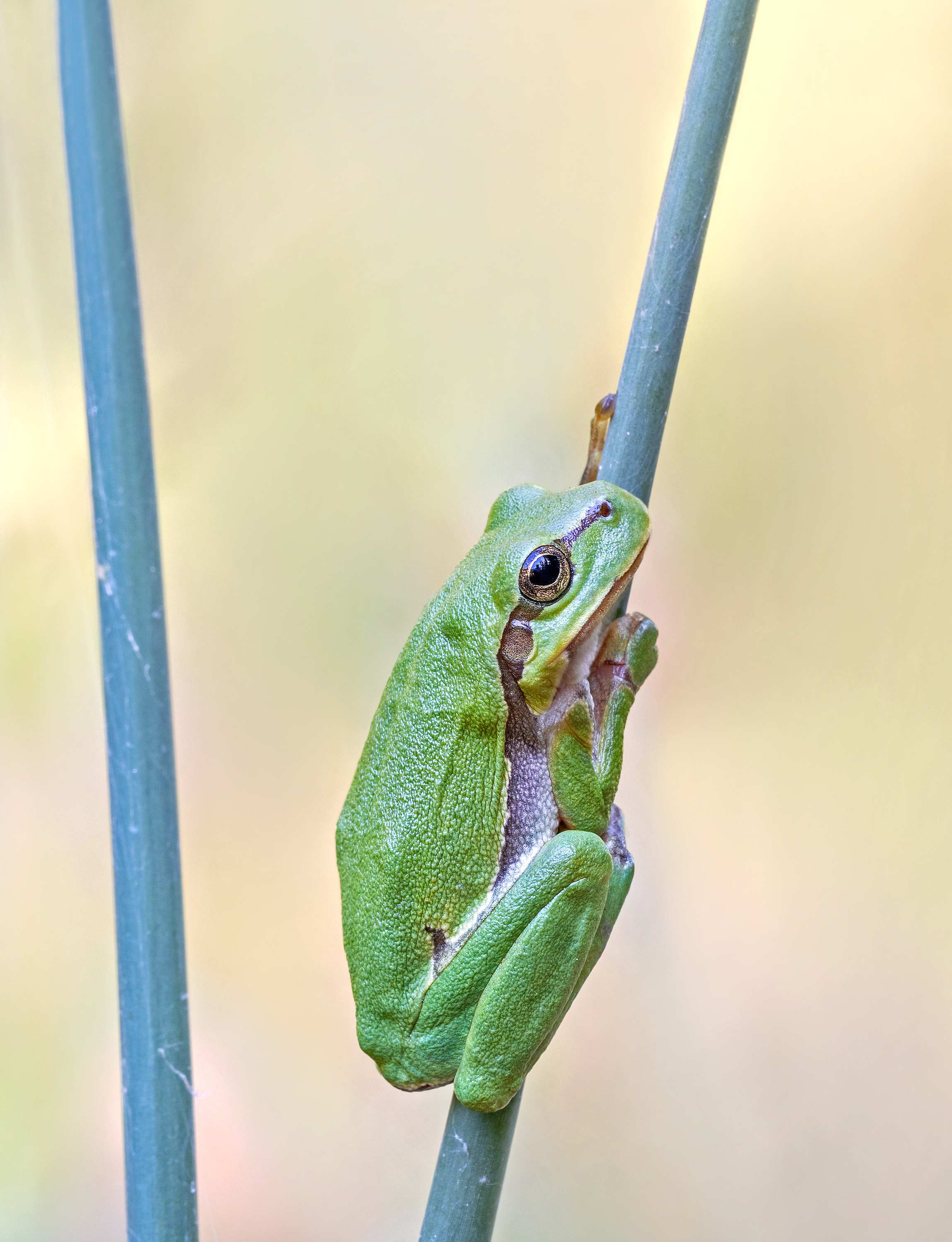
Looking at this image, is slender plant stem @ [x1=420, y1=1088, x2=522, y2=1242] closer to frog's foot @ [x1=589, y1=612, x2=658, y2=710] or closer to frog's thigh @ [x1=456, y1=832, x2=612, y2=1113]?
frog's thigh @ [x1=456, y1=832, x2=612, y2=1113]

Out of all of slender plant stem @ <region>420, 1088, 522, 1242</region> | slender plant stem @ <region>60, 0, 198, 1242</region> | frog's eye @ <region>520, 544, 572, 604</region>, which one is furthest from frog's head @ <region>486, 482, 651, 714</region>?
slender plant stem @ <region>60, 0, 198, 1242</region>

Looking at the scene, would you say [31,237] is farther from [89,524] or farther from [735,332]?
[735,332]

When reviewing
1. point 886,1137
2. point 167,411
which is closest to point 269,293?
point 167,411

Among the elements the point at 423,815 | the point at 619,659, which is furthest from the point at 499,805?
the point at 619,659

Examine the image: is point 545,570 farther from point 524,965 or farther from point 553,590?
point 524,965

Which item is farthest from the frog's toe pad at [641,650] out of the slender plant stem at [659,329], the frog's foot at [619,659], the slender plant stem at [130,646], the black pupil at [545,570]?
the slender plant stem at [130,646]

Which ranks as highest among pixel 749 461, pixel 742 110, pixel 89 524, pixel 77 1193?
pixel 742 110
